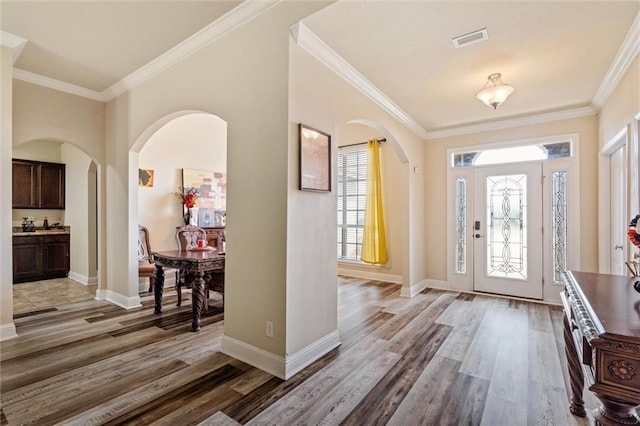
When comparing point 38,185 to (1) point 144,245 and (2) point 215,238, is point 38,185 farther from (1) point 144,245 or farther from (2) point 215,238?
(2) point 215,238

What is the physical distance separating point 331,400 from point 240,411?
0.59m

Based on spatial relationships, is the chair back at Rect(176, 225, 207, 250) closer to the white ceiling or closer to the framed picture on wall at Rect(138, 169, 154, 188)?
the framed picture on wall at Rect(138, 169, 154, 188)

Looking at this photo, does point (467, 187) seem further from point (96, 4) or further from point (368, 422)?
point (96, 4)

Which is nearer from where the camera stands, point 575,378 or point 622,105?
point 575,378

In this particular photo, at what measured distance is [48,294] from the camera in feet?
15.5

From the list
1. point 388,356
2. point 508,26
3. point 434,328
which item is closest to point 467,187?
point 434,328

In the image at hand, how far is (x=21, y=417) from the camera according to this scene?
6.06 ft

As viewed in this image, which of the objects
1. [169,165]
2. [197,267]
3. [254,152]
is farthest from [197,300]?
[169,165]

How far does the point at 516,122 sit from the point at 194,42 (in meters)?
4.55

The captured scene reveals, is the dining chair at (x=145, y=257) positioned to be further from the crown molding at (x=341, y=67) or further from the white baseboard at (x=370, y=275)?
the crown molding at (x=341, y=67)

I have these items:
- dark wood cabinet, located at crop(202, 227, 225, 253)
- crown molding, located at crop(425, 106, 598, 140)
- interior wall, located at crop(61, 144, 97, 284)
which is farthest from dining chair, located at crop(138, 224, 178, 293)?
crown molding, located at crop(425, 106, 598, 140)

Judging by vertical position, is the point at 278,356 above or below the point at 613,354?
below

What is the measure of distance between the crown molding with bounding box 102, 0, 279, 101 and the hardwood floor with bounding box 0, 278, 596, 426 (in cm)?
288

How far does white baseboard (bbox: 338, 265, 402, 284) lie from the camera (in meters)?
5.64
